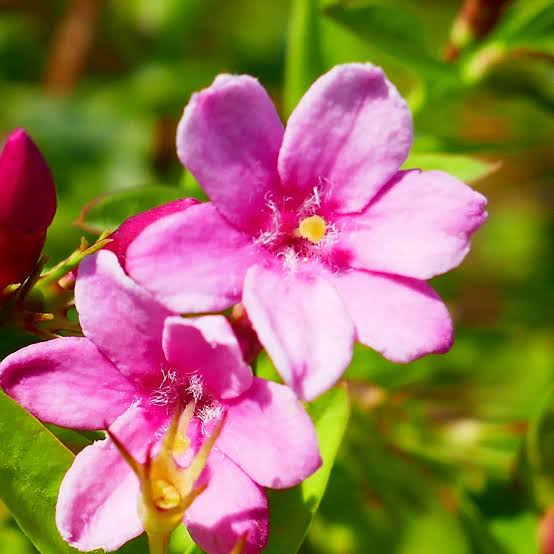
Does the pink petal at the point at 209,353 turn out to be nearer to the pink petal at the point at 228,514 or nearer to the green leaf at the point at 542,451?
the pink petal at the point at 228,514

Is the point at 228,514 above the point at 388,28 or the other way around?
the other way around

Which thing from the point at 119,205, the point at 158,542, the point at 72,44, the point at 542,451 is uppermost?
the point at 119,205

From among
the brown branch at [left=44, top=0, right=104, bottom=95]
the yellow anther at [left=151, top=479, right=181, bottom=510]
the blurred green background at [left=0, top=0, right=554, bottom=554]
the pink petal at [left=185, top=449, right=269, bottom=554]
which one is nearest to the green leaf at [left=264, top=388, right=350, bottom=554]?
the pink petal at [left=185, top=449, right=269, bottom=554]

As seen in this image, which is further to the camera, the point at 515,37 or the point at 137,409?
the point at 515,37

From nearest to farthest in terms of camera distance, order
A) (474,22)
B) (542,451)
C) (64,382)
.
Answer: (64,382) → (542,451) → (474,22)

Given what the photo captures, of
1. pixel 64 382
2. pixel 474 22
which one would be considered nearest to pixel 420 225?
pixel 64 382

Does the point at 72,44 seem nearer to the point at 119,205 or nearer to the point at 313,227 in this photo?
the point at 119,205

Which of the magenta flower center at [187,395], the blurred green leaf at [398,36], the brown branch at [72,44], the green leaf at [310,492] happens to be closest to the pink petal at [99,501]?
the magenta flower center at [187,395]

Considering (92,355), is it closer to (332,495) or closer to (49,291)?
(49,291)

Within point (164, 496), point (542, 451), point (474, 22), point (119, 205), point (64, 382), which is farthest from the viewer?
point (474, 22)
